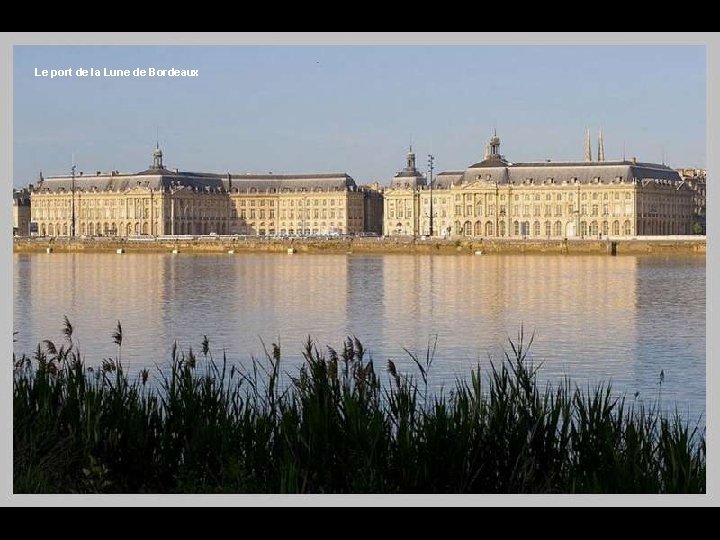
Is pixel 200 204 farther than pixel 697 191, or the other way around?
pixel 200 204

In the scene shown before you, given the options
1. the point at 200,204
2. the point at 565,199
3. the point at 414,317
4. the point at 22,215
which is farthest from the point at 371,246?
the point at 414,317

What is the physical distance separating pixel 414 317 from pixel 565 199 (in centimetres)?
8136

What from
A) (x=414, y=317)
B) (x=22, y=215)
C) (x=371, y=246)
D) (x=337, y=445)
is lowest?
(x=414, y=317)

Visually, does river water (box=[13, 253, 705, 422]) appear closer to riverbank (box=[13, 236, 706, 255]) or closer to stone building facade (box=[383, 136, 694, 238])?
riverbank (box=[13, 236, 706, 255])

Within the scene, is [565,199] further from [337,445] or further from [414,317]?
[337,445]

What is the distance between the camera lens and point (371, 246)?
85750 millimetres

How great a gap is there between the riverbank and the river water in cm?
2368

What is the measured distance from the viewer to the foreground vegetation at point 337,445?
862 centimetres

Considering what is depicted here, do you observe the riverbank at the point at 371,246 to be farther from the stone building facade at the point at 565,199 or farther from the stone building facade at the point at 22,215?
the stone building facade at the point at 22,215

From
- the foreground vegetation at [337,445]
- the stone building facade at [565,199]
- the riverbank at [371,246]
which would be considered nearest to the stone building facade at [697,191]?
the stone building facade at [565,199]

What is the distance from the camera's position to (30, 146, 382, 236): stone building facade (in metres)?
118

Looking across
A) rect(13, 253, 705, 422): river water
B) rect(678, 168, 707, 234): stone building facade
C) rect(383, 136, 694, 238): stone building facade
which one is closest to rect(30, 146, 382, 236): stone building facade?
rect(383, 136, 694, 238): stone building facade

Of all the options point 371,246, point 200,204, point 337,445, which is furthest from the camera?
point 200,204

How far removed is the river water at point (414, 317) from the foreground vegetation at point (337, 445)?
7.13 feet
